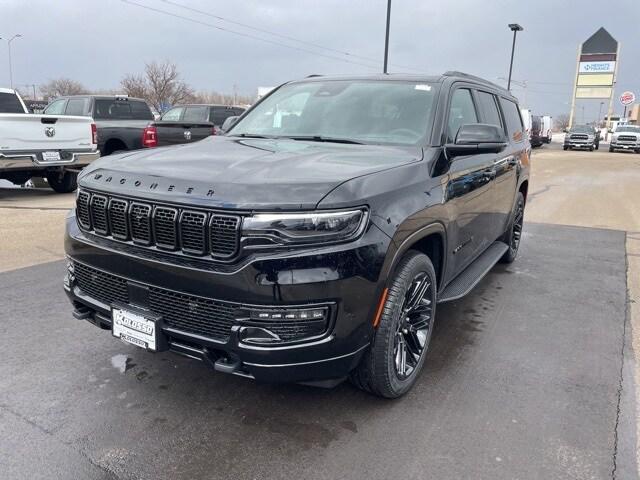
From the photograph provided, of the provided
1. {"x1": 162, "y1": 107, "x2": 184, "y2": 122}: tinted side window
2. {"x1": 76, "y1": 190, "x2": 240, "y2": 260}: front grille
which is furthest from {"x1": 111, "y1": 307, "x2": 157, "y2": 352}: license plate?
{"x1": 162, "y1": 107, "x2": 184, "y2": 122}: tinted side window

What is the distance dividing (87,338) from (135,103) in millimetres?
10777

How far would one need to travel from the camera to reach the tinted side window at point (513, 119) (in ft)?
18.2

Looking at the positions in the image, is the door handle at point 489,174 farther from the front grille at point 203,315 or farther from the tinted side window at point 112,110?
the tinted side window at point 112,110

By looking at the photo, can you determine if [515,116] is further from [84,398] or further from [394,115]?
[84,398]

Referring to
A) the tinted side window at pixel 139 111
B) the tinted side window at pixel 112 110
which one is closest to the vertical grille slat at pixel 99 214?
the tinted side window at pixel 112 110

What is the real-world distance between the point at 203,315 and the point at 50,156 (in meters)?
8.07

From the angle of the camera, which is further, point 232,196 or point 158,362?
point 158,362

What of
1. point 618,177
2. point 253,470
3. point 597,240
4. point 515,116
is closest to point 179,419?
point 253,470

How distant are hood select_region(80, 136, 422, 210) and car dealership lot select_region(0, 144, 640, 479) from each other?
122 centimetres

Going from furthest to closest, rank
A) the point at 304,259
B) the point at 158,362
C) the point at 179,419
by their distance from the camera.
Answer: the point at 158,362, the point at 179,419, the point at 304,259

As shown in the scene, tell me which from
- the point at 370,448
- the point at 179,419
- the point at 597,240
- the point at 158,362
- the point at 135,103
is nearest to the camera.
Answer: the point at 370,448

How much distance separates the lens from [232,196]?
2.49 meters

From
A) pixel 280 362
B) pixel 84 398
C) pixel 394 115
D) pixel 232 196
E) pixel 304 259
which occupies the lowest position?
pixel 84 398

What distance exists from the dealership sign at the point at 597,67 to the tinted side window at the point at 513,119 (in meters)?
67.6
